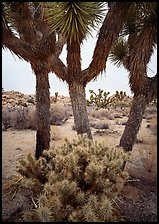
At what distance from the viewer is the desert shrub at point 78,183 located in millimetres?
2869

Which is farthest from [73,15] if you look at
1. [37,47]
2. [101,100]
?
[101,100]

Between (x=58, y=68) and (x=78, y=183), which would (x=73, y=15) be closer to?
(x=58, y=68)

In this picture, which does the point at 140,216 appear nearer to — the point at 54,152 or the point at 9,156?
the point at 54,152

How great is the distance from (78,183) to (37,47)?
9.23 feet

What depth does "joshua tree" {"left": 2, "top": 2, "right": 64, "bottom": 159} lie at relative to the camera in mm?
4716

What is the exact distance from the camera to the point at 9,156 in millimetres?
6559

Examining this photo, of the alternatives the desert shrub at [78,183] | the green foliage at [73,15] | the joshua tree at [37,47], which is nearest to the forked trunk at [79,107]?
the joshua tree at [37,47]

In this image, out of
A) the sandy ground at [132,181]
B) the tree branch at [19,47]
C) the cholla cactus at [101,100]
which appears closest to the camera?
the sandy ground at [132,181]

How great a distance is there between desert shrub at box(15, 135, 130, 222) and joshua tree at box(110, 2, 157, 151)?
1650 mm

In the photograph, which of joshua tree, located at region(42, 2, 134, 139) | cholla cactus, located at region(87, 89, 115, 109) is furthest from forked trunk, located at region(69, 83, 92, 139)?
cholla cactus, located at region(87, 89, 115, 109)

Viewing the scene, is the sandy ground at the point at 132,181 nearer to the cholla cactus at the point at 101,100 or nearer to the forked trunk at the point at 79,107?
the forked trunk at the point at 79,107

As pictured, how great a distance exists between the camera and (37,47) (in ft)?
16.8

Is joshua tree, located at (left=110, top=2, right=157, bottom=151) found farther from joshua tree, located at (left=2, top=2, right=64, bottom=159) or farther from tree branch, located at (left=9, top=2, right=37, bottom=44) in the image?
tree branch, located at (left=9, top=2, right=37, bottom=44)

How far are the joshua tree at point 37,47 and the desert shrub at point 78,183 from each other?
189cm
